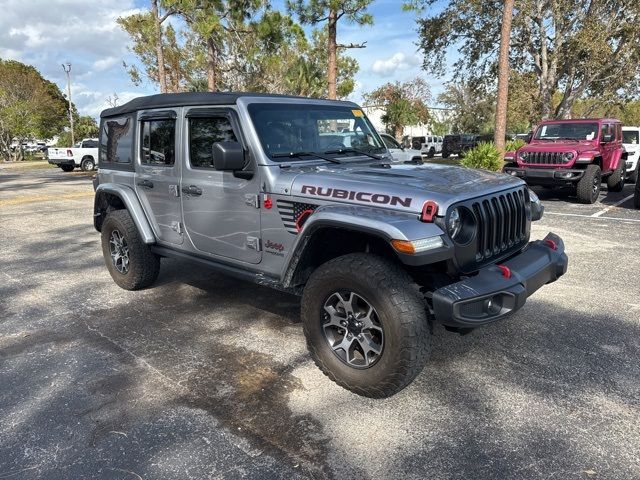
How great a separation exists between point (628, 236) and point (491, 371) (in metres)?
5.46

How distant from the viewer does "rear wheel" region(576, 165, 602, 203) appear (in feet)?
33.9

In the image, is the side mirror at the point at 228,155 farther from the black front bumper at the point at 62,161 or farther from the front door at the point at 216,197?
Result: the black front bumper at the point at 62,161

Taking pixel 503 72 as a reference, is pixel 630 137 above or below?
below

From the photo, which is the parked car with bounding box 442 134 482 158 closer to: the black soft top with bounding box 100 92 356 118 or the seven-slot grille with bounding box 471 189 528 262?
the black soft top with bounding box 100 92 356 118

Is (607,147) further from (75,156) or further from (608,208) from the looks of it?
(75,156)

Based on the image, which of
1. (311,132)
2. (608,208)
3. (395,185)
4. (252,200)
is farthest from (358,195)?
(608,208)

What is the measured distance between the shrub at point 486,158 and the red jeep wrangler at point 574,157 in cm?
168

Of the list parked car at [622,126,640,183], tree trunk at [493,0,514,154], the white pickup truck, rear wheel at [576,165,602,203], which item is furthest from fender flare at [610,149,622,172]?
the white pickup truck

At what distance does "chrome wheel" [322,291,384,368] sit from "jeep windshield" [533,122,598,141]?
1034cm

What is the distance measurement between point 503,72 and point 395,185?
13469 mm

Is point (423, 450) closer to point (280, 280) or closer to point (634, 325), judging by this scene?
point (280, 280)

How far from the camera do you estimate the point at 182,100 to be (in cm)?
409

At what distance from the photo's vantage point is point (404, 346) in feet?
8.90

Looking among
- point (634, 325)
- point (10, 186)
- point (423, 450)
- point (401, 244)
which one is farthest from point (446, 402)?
point (10, 186)
